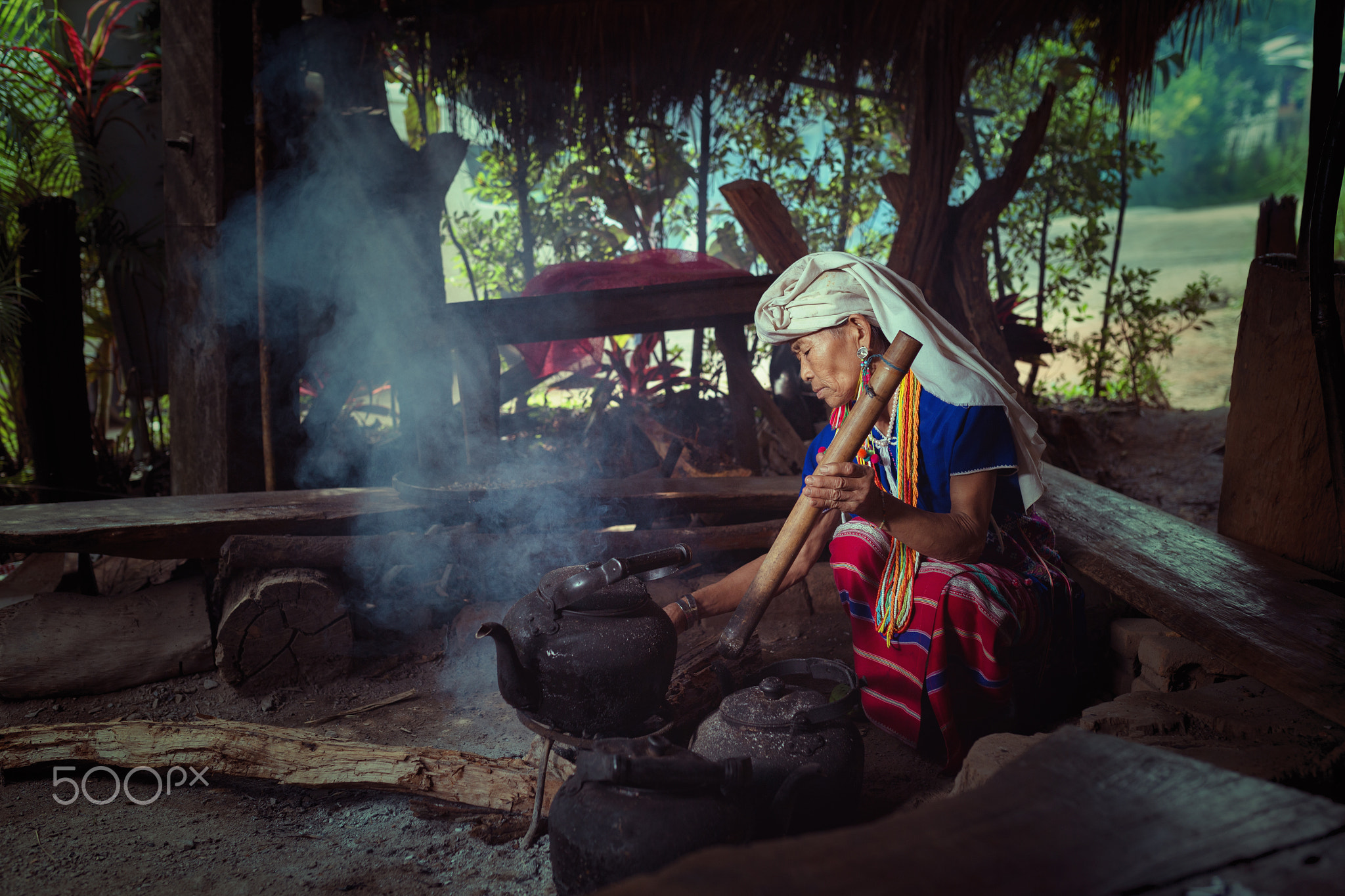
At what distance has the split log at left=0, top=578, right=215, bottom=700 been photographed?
127 inches

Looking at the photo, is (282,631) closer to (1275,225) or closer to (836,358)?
(836,358)

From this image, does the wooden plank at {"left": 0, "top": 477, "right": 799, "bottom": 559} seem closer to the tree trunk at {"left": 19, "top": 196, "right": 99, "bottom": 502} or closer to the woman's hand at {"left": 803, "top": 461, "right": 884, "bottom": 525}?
the tree trunk at {"left": 19, "top": 196, "right": 99, "bottom": 502}

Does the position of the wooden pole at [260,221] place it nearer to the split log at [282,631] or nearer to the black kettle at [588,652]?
the split log at [282,631]

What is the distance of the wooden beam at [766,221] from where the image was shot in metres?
Answer: 4.64

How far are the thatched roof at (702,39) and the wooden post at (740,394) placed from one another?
6.61 feet

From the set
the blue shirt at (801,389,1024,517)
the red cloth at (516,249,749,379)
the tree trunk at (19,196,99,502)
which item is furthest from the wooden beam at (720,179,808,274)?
the tree trunk at (19,196,99,502)

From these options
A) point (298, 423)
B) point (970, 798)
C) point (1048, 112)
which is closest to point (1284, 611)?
point (970, 798)

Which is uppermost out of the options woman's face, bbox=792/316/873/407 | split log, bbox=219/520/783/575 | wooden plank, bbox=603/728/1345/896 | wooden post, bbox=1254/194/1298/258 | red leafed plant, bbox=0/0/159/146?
red leafed plant, bbox=0/0/159/146

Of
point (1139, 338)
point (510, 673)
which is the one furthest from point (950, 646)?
point (1139, 338)

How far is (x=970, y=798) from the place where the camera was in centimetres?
115

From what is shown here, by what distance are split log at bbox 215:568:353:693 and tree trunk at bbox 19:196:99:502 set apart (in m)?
1.93

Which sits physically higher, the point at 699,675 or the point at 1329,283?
the point at 1329,283

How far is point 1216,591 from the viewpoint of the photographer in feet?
8.00

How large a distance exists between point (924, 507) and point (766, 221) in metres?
2.72
